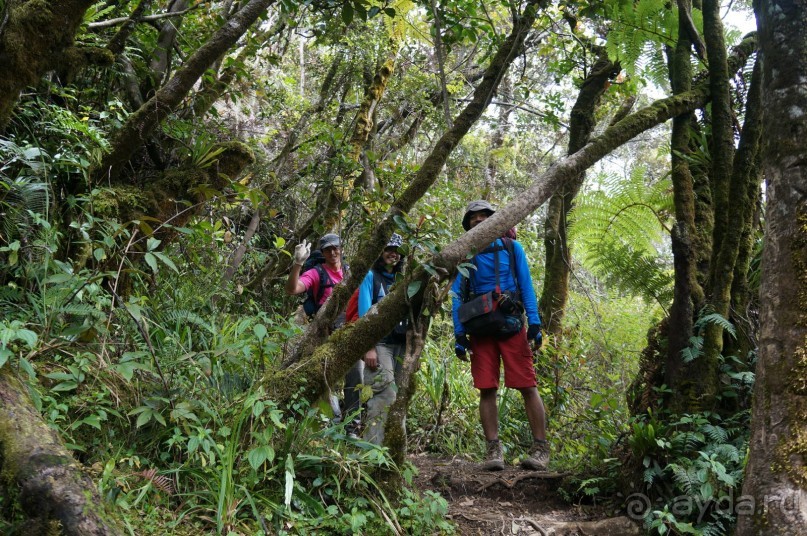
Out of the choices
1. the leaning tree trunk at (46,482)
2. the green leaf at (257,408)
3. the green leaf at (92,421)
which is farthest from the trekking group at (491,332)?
the leaning tree trunk at (46,482)

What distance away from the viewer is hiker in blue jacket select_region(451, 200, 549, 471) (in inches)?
189

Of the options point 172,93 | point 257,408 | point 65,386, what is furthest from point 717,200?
point 65,386

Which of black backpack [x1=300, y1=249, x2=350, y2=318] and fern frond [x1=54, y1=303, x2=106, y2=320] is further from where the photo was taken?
black backpack [x1=300, y1=249, x2=350, y2=318]

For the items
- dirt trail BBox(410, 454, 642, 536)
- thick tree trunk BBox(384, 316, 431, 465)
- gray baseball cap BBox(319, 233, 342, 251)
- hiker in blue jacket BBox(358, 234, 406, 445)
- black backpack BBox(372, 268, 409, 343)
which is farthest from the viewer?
gray baseball cap BBox(319, 233, 342, 251)

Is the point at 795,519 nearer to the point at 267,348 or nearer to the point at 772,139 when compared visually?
the point at 772,139

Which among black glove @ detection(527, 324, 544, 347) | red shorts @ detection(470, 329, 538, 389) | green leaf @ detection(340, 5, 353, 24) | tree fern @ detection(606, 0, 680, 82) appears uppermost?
tree fern @ detection(606, 0, 680, 82)

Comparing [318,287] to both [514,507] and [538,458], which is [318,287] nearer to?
Answer: [538,458]

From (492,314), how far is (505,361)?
1.51ft

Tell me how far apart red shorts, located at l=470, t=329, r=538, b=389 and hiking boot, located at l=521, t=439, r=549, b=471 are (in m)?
0.50

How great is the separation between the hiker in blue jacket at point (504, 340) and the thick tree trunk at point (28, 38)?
3.39m

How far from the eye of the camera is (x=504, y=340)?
4.86 m

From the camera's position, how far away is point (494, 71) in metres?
4.41

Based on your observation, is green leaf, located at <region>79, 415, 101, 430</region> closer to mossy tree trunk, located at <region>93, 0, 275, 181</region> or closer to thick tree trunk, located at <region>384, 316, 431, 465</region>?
thick tree trunk, located at <region>384, 316, 431, 465</region>

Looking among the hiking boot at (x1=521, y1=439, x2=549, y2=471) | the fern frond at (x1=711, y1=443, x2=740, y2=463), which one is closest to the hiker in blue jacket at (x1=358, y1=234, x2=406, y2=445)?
the hiking boot at (x1=521, y1=439, x2=549, y2=471)
